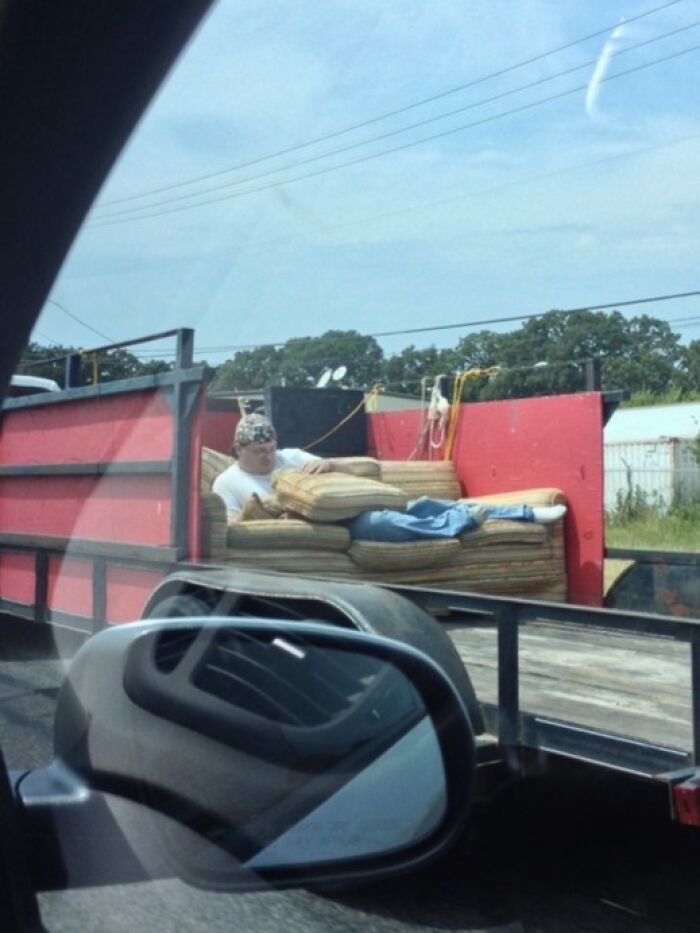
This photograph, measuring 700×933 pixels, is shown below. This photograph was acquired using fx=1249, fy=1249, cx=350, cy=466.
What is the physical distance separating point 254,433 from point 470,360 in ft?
6.59

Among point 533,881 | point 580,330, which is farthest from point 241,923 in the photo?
point 580,330

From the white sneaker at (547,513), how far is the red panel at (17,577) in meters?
2.62

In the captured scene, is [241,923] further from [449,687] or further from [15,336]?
[15,336]

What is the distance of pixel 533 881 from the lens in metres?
4.04

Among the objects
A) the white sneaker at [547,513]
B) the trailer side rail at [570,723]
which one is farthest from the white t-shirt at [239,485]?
the trailer side rail at [570,723]

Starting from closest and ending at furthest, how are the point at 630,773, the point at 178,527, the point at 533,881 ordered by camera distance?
the point at 630,773 → the point at 533,881 → the point at 178,527

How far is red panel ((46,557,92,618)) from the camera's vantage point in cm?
596

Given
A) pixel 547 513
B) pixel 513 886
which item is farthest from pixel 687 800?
pixel 547 513

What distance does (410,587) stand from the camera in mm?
4371

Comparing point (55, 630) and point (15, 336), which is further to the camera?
point (55, 630)

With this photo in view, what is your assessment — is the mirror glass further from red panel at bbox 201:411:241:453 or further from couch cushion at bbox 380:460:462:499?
red panel at bbox 201:411:241:453

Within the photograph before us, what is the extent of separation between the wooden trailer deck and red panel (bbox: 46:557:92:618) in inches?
68.2

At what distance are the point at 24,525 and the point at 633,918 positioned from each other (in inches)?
162

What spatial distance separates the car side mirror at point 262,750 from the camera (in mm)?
1622
